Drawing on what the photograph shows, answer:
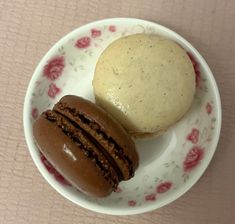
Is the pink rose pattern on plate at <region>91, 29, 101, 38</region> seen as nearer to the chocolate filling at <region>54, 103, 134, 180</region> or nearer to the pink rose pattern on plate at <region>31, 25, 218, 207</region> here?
the pink rose pattern on plate at <region>31, 25, 218, 207</region>

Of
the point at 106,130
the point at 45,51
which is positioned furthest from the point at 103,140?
the point at 45,51

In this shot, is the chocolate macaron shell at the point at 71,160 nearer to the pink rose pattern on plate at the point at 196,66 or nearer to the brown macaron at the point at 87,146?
the brown macaron at the point at 87,146

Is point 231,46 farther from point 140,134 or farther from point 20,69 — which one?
point 20,69

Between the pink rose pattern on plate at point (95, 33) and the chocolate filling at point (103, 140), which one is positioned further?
the pink rose pattern on plate at point (95, 33)

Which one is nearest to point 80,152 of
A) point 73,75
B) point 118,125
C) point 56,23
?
point 118,125

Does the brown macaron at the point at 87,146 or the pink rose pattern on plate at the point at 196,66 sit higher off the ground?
the pink rose pattern on plate at the point at 196,66

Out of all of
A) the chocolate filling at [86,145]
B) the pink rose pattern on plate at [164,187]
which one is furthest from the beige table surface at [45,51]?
the chocolate filling at [86,145]

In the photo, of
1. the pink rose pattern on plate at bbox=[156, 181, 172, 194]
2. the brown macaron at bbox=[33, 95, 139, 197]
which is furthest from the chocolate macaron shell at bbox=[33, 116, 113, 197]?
the pink rose pattern on plate at bbox=[156, 181, 172, 194]

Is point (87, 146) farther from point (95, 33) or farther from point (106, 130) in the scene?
point (95, 33)
